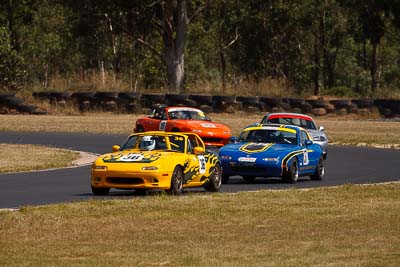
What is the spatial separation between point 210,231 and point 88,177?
32.2 ft

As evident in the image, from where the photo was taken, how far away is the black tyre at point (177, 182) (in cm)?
2030

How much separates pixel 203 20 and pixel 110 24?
15.2m

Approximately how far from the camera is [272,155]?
24.1m

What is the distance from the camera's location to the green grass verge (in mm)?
12922

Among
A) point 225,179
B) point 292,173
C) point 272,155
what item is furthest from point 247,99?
point 272,155

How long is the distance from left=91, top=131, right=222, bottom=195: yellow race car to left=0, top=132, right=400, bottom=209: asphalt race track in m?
0.38

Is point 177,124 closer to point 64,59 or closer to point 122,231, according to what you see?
point 122,231

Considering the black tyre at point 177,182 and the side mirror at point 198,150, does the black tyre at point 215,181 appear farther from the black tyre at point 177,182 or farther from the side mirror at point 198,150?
the black tyre at point 177,182

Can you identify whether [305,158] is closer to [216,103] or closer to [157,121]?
[157,121]

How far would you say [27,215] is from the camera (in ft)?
53.9

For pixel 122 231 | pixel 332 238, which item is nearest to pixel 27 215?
pixel 122 231

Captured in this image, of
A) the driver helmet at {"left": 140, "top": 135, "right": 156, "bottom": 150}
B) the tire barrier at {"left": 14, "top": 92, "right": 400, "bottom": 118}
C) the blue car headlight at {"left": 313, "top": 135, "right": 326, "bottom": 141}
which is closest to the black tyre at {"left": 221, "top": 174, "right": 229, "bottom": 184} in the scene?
the driver helmet at {"left": 140, "top": 135, "right": 156, "bottom": 150}

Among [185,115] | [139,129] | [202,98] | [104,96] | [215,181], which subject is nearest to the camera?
[215,181]

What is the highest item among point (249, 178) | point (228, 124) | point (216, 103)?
point (249, 178)
